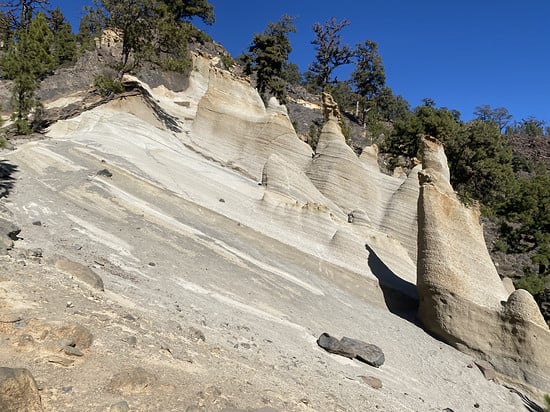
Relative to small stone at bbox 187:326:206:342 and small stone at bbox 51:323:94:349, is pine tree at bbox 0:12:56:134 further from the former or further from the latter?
small stone at bbox 51:323:94:349

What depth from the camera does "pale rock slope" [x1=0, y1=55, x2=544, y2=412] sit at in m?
4.07

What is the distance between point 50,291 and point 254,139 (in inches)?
556

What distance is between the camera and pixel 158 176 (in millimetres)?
11883

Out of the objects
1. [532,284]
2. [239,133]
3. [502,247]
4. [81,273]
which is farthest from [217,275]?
[502,247]

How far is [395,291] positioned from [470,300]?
237 centimetres

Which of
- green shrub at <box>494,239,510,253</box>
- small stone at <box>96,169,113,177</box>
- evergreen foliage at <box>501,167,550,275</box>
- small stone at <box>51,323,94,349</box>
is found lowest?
small stone at <box>51,323,94,349</box>

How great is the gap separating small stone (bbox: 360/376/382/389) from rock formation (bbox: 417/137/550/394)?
14.7 feet

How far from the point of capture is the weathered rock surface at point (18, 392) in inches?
105

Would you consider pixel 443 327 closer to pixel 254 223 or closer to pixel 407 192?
pixel 254 223

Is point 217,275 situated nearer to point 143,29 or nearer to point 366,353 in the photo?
point 366,353

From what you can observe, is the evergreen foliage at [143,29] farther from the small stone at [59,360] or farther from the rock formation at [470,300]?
the small stone at [59,360]

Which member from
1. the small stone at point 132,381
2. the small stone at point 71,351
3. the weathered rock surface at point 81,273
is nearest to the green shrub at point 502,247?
the weathered rock surface at point 81,273

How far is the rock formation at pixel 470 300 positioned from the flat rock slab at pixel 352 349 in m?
3.58

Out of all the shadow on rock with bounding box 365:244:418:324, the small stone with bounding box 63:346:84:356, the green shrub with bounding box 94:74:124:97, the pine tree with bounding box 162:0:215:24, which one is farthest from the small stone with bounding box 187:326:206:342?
the pine tree with bounding box 162:0:215:24
